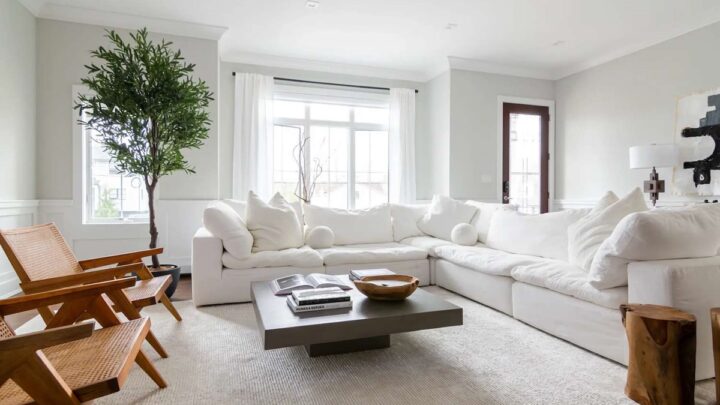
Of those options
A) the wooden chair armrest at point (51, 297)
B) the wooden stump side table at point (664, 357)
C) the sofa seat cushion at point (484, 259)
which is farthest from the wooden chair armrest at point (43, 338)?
the sofa seat cushion at point (484, 259)

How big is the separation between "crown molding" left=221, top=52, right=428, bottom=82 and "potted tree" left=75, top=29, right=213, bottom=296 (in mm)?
2014

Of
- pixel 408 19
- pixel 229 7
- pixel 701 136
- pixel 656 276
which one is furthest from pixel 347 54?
pixel 656 276

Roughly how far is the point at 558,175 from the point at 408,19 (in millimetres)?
3447

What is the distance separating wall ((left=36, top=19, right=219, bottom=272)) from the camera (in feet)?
13.4

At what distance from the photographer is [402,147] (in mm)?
5898

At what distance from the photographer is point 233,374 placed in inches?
77.4

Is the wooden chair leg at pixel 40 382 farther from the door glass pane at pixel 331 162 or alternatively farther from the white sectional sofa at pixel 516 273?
the door glass pane at pixel 331 162

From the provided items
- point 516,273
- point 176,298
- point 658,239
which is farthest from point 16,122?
point 658,239

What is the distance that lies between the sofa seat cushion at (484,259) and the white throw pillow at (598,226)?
336 millimetres

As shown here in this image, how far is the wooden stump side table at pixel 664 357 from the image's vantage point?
1.62 metres

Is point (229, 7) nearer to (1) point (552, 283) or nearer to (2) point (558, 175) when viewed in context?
(1) point (552, 283)

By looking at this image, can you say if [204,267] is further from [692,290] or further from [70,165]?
[692,290]

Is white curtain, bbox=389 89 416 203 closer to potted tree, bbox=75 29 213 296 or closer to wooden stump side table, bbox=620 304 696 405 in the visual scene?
potted tree, bbox=75 29 213 296

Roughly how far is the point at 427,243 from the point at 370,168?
2.23 metres
